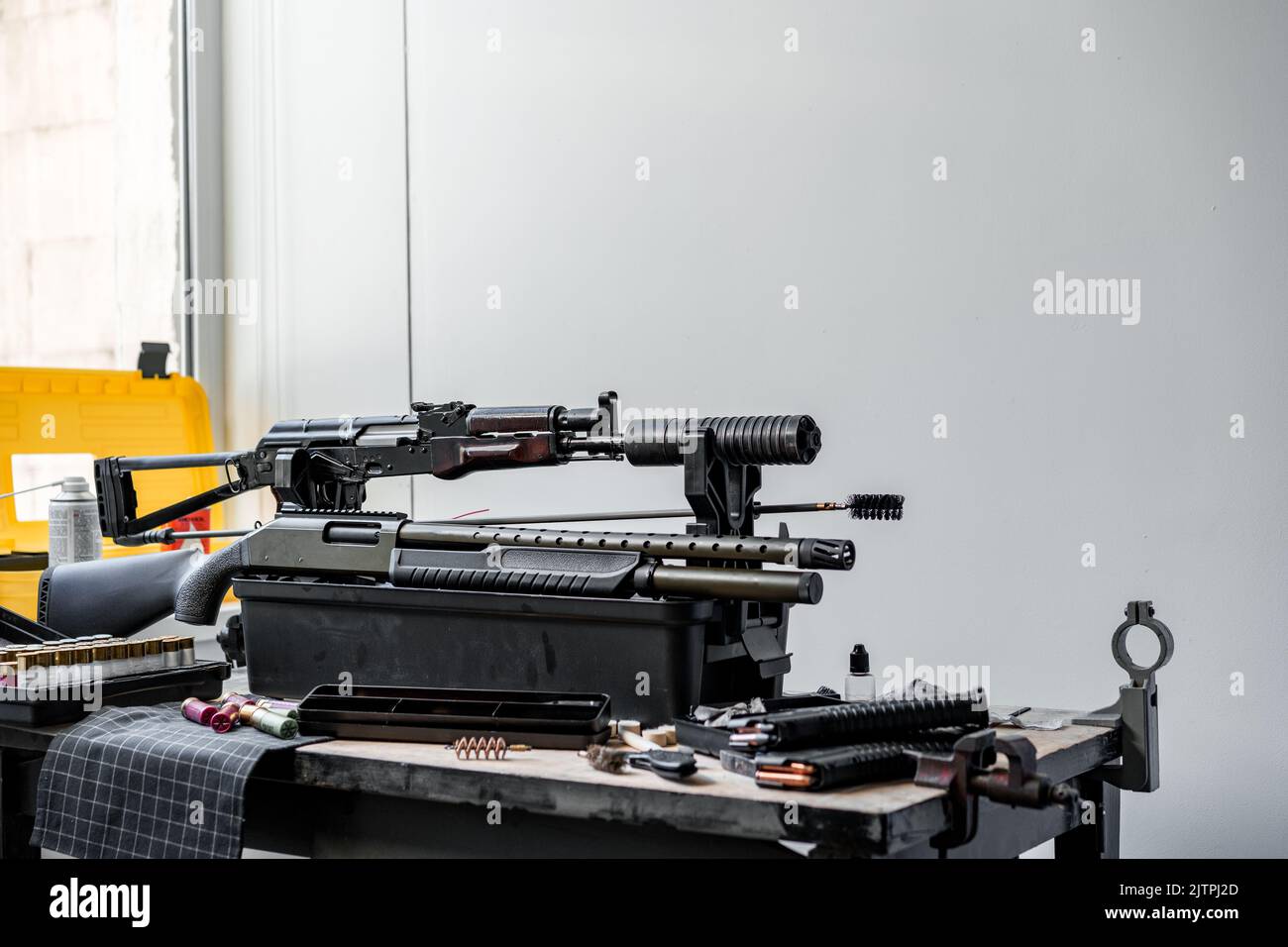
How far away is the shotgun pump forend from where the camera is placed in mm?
1417

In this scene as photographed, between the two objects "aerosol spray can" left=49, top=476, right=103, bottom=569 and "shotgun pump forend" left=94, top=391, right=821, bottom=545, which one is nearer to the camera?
"shotgun pump forend" left=94, top=391, right=821, bottom=545

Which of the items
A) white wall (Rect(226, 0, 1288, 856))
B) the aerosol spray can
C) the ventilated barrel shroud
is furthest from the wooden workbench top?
the aerosol spray can

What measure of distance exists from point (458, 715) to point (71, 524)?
4.63ft

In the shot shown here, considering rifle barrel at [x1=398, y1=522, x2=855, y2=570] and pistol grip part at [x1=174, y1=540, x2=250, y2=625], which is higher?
rifle barrel at [x1=398, y1=522, x2=855, y2=570]

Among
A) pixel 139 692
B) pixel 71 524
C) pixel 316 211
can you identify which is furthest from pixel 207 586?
pixel 316 211

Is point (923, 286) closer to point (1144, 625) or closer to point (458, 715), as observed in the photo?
point (1144, 625)

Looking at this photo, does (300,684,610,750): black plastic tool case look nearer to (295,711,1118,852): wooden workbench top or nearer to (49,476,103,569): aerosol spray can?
(295,711,1118,852): wooden workbench top

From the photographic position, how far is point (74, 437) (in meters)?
3.03

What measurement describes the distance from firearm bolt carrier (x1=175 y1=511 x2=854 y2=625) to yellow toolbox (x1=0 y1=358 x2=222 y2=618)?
140 cm

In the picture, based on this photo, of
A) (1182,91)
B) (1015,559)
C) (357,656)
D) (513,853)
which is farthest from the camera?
(1015,559)

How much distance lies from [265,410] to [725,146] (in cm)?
161
